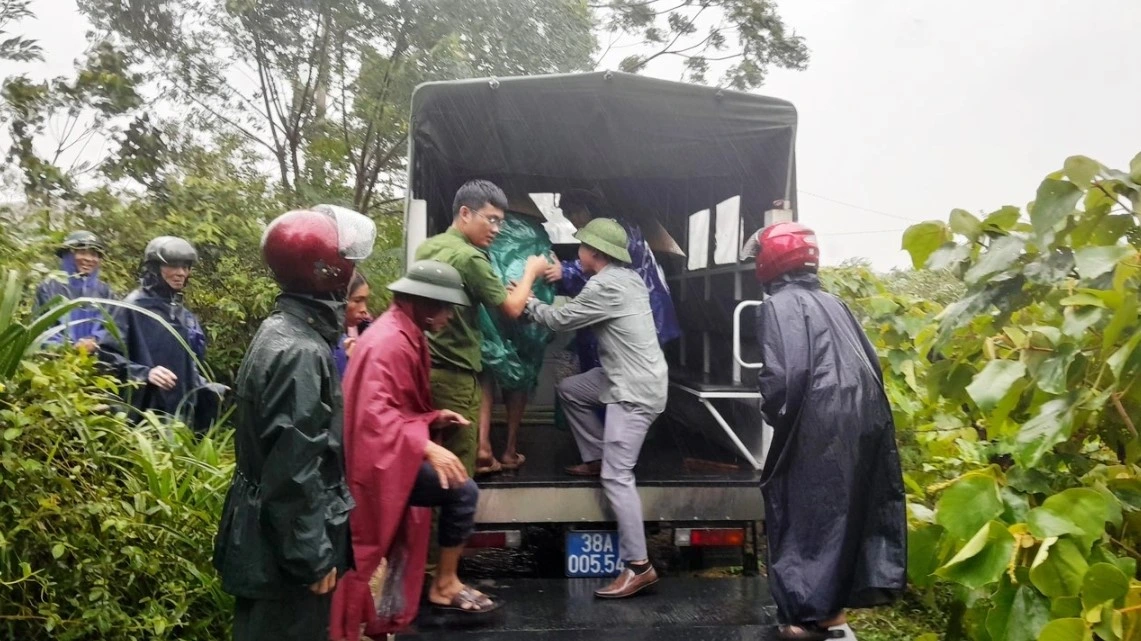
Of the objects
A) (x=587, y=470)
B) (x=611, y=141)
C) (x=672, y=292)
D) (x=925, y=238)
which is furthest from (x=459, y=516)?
(x=672, y=292)

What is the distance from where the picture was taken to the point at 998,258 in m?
2.38

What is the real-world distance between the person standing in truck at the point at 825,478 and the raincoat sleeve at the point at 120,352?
340cm

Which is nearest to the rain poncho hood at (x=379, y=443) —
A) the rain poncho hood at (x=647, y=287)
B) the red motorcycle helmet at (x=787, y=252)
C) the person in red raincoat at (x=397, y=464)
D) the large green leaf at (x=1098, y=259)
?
the person in red raincoat at (x=397, y=464)

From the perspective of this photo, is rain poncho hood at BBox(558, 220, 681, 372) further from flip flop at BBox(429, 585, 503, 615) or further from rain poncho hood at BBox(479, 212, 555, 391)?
flip flop at BBox(429, 585, 503, 615)

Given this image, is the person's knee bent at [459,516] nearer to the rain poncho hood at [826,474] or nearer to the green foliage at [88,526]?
the green foliage at [88,526]

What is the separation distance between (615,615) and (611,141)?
9.78 feet

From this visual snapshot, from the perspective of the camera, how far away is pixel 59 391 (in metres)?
3.12

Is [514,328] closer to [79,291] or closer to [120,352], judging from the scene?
[120,352]

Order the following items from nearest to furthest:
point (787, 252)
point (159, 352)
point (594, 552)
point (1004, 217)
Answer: point (1004, 217) → point (787, 252) → point (594, 552) → point (159, 352)

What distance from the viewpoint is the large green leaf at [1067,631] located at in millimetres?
1915

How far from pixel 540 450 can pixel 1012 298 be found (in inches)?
127

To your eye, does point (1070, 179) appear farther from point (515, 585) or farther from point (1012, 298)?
point (515, 585)

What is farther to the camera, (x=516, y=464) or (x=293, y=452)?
(x=516, y=464)

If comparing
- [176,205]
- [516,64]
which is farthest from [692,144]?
[516,64]
